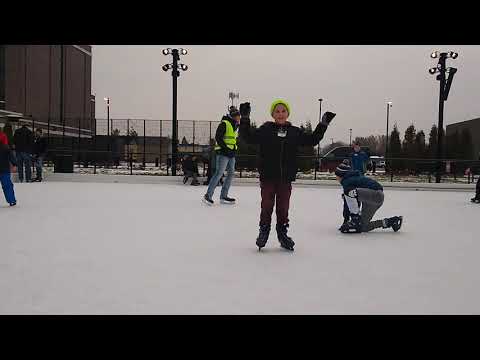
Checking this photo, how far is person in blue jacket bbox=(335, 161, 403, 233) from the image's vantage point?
492 centimetres

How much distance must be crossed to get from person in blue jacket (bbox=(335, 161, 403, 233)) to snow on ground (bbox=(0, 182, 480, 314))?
0.13m

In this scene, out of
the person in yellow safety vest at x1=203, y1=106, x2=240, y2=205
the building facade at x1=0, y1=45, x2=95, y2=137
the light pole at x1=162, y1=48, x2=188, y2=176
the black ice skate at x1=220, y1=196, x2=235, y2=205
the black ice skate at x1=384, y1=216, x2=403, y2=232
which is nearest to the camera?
the black ice skate at x1=384, y1=216, x2=403, y2=232

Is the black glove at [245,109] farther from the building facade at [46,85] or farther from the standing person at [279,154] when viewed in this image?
the building facade at [46,85]

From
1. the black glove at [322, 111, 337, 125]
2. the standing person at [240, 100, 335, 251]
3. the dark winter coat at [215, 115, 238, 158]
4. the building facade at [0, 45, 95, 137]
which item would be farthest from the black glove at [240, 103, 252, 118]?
the building facade at [0, 45, 95, 137]

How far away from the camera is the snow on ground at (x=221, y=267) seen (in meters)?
2.35

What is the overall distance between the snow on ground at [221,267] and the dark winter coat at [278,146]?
74 cm

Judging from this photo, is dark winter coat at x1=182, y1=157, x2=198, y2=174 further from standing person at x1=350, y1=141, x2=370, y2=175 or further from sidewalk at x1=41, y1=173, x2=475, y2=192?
standing person at x1=350, y1=141, x2=370, y2=175

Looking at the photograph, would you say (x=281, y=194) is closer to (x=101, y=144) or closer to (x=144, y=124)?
(x=144, y=124)

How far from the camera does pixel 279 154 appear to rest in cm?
389

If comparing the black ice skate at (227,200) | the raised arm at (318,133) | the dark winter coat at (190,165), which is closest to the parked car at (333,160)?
the dark winter coat at (190,165)

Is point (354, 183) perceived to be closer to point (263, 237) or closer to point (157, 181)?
point (263, 237)

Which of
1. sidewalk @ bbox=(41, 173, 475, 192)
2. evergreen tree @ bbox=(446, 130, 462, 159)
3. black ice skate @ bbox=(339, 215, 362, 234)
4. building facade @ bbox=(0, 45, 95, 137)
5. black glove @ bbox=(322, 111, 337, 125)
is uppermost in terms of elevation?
building facade @ bbox=(0, 45, 95, 137)

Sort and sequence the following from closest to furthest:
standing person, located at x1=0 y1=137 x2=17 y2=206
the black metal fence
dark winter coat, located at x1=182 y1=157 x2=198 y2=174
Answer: standing person, located at x1=0 y1=137 x2=17 y2=206 < dark winter coat, located at x1=182 y1=157 x2=198 y2=174 < the black metal fence

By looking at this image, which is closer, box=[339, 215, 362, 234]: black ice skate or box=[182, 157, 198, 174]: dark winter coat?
box=[339, 215, 362, 234]: black ice skate
